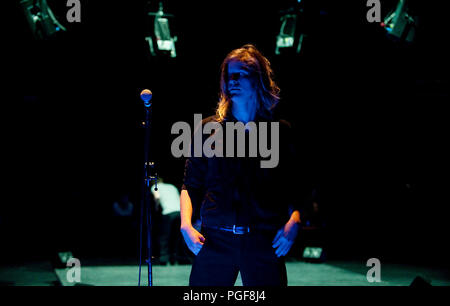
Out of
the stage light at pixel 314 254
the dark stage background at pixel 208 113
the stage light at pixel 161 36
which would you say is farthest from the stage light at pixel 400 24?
the stage light at pixel 314 254

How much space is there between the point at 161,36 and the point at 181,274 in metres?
4.05

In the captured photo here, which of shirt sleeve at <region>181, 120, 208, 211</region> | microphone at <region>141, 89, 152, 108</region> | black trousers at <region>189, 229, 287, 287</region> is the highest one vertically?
microphone at <region>141, 89, 152, 108</region>

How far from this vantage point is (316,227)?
860 centimetres

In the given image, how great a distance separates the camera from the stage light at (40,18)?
19.0 ft

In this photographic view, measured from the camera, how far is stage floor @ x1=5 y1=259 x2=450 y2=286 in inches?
225

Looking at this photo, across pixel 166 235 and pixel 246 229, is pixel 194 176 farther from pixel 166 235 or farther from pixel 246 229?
pixel 166 235

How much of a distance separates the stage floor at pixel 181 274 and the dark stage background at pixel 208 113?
3.11 ft

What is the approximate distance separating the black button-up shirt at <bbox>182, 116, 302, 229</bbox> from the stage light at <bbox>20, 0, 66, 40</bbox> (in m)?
5.02

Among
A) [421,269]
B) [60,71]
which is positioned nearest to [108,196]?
[60,71]

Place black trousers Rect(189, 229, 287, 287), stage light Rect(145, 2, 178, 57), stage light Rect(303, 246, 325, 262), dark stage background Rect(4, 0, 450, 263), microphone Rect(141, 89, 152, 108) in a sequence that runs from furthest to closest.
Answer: stage light Rect(303, 246, 325, 262), dark stage background Rect(4, 0, 450, 263), stage light Rect(145, 2, 178, 57), microphone Rect(141, 89, 152, 108), black trousers Rect(189, 229, 287, 287)

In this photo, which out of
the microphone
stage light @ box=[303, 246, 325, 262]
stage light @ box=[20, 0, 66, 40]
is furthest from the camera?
stage light @ box=[303, 246, 325, 262]

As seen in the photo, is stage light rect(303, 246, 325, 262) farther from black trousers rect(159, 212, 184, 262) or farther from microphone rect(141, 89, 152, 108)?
microphone rect(141, 89, 152, 108)

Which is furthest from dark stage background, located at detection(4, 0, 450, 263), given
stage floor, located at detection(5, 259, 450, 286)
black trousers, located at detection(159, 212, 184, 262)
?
black trousers, located at detection(159, 212, 184, 262)

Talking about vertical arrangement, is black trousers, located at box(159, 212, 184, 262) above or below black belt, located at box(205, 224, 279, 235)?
below
